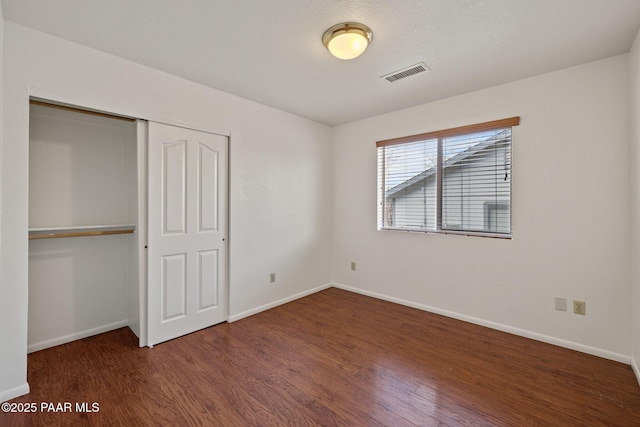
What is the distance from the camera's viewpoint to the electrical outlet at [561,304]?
2594 millimetres

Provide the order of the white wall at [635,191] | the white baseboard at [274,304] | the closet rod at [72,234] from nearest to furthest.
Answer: the white wall at [635,191] → the closet rod at [72,234] → the white baseboard at [274,304]

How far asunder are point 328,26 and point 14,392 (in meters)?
3.22

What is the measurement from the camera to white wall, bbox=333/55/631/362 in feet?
7.80

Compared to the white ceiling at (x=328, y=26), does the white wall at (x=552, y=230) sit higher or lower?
lower

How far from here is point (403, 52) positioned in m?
2.28

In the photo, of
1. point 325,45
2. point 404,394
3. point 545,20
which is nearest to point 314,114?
point 325,45

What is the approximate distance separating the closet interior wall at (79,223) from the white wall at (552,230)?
3257 millimetres

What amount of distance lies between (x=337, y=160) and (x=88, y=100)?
9.94ft

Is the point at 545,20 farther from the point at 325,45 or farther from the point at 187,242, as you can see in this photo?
the point at 187,242

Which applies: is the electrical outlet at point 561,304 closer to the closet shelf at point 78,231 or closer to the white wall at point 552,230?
the white wall at point 552,230

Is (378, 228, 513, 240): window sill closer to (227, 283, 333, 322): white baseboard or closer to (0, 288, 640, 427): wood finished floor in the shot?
(0, 288, 640, 427): wood finished floor

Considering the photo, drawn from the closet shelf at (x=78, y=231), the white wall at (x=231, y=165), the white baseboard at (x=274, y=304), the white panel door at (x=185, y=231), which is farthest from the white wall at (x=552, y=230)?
the closet shelf at (x=78, y=231)

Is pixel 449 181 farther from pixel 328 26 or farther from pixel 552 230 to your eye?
pixel 328 26

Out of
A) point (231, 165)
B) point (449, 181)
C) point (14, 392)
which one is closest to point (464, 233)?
point (449, 181)
